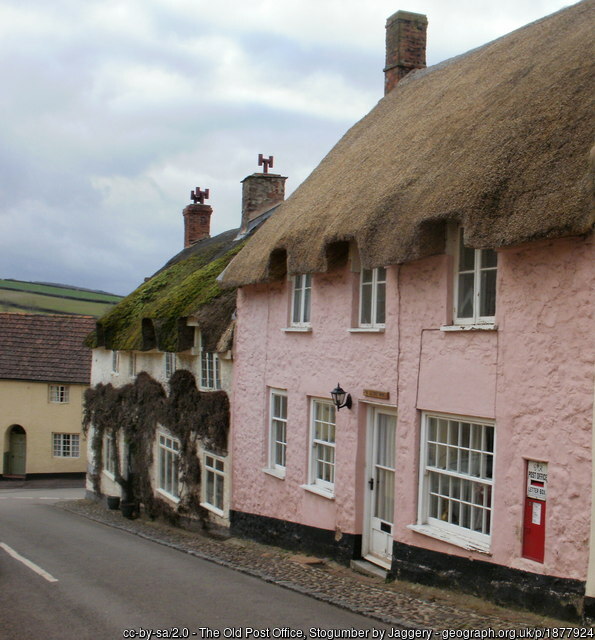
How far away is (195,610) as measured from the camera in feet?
33.0

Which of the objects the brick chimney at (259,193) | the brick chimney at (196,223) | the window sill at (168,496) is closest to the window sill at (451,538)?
the window sill at (168,496)

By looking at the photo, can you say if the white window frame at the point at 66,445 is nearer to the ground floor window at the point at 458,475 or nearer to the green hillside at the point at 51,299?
the ground floor window at the point at 458,475

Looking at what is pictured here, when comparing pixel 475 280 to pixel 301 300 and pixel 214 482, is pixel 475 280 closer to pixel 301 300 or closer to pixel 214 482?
pixel 301 300

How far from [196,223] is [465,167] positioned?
70.3 ft

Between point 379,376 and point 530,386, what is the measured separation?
3173 millimetres

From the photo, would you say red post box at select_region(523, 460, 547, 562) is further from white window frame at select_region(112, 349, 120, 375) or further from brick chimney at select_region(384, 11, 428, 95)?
white window frame at select_region(112, 349, 120, 375)

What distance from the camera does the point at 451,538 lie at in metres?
10.6

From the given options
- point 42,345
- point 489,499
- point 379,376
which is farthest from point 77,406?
point 489,499

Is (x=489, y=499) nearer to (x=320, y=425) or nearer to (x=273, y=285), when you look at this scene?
(x=320, y=425)

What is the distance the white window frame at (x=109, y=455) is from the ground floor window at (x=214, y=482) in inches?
308

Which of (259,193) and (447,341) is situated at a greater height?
(259,193)

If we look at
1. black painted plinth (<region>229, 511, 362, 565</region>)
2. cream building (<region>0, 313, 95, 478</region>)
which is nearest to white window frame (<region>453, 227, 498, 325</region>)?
black painted plinth (<region>229, 511, 362, 565</region>)

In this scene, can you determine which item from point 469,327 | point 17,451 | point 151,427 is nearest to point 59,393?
point 17,451

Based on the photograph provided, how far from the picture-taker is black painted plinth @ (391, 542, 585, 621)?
8828 millimetres
